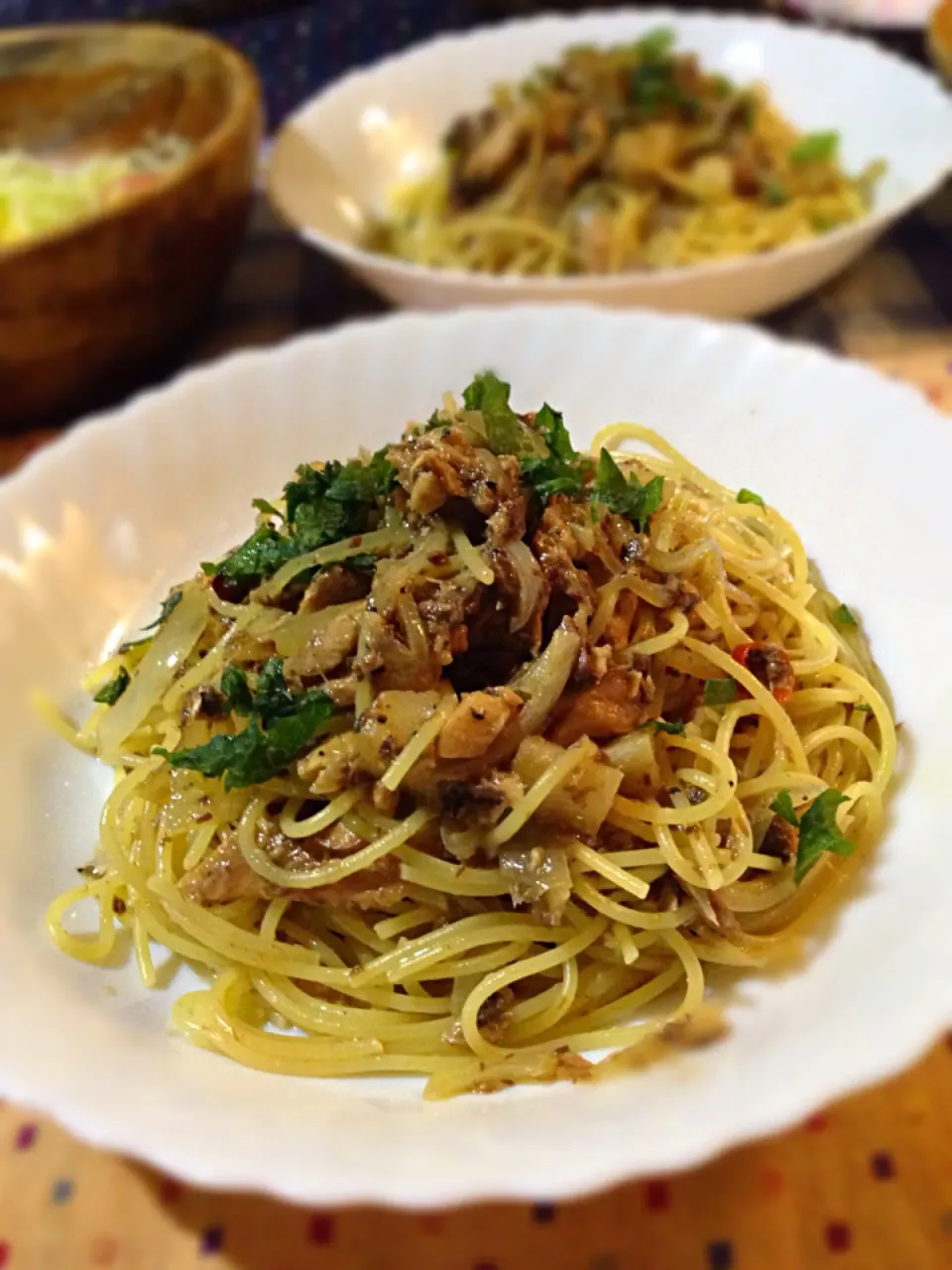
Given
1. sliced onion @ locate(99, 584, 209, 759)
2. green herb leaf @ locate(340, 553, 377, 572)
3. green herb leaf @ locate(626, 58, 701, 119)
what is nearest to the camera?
green herb leaf @ locate(340, 553, 377, 572)

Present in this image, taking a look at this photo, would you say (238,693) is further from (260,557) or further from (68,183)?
(68,183)

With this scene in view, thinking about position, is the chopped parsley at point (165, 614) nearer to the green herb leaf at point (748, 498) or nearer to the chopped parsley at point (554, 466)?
the chopped parsley at point (554, 466)

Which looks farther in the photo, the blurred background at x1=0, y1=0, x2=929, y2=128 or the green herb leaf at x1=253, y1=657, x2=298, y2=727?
the blurred background at x1=0, y1=0, x2=929, y2=128

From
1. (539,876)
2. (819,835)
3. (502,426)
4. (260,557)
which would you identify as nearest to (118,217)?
(260,557)

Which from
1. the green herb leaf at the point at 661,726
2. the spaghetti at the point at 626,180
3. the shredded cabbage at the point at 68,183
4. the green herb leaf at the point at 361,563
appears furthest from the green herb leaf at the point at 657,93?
the green herb leaf at the point at 661,726

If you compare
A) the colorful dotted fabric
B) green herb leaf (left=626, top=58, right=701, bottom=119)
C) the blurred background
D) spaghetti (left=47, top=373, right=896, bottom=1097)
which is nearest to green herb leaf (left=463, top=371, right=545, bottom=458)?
spaghetti (left=47, top=373, right=896, bottom=1097)

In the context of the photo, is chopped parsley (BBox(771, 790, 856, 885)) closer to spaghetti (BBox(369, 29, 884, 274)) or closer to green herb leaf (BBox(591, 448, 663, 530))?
green herb leaf (BBox(591, 448, 663, 530))

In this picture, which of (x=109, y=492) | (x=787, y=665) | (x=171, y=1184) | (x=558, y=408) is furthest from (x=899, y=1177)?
(x=109, y=492)
